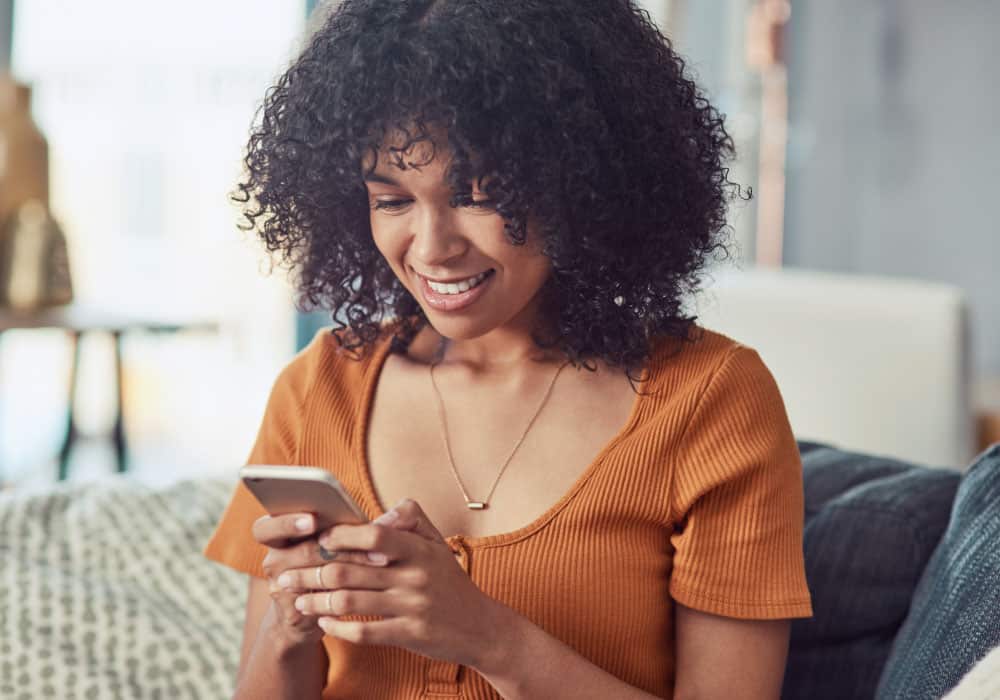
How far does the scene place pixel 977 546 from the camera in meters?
1.17

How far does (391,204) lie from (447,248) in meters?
0.08

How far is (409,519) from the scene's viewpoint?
36.9 inches

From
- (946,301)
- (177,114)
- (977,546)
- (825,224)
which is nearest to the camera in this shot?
(977,546)

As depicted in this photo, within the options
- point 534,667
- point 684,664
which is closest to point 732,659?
point 684,664

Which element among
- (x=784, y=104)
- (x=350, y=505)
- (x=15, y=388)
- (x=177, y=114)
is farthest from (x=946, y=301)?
(x=15, y=388)

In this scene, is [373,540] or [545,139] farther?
[545,139]

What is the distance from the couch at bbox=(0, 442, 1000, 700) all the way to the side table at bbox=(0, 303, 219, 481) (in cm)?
115

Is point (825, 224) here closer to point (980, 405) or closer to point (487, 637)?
point (980, 405)

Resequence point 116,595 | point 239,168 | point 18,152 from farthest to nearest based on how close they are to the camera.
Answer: point 239,168 < point 18,152 < point 116,595

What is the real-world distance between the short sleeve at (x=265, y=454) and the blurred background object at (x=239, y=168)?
2.81 meters

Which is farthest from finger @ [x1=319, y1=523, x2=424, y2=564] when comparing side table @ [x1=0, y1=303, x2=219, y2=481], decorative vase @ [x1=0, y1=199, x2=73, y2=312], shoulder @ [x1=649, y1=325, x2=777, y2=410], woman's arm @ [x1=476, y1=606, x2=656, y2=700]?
decorative vase @ [x1=0, y1=199, x2=73, y2=312]

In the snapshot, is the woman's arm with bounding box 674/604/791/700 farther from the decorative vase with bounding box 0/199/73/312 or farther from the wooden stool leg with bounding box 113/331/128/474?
the wooden stool leg with bounding box 113/331/128/474

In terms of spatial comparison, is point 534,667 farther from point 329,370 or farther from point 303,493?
point 329,370

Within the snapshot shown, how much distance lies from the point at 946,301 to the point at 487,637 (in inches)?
60.3
